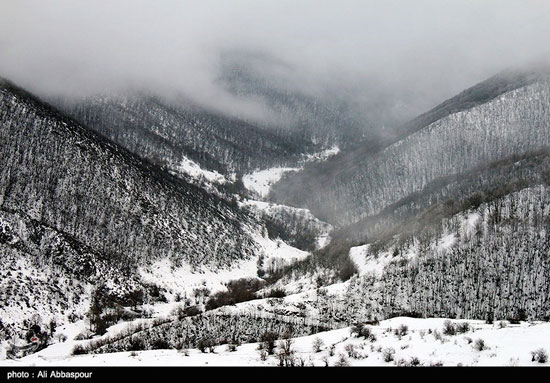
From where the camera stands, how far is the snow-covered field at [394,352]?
1595cm

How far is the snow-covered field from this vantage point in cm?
1595

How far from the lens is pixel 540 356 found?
14734mm

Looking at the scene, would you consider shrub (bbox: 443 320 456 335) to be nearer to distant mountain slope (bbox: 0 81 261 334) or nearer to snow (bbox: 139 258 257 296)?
distant mountain slope (bbox: 0 81 261 334)

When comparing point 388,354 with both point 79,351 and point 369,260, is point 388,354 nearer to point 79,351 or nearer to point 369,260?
point 79,351

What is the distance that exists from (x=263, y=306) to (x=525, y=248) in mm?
67473

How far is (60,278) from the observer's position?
330 feet

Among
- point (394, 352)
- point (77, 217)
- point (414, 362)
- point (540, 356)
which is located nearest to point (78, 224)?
point (77, 217)

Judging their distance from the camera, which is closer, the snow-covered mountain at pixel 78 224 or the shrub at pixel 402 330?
the shrub at pixel 402 330

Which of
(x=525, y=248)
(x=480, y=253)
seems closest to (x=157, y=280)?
(x=480, y=253)

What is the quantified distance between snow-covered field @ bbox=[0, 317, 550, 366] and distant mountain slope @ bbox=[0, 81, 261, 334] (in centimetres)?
7466

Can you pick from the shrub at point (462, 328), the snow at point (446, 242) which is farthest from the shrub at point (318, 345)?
the snow at point (446, 242)

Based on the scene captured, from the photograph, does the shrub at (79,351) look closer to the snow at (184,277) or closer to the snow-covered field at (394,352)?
the snow-covered field at (394,352)

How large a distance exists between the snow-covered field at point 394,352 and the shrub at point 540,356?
16cm

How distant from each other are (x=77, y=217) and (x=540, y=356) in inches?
5701
